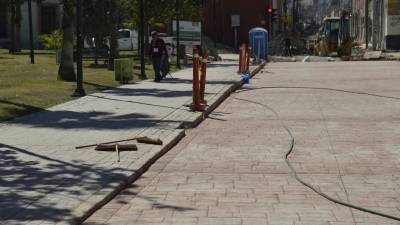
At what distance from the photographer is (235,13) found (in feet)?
230

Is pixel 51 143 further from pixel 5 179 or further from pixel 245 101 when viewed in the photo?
pixel 245 101

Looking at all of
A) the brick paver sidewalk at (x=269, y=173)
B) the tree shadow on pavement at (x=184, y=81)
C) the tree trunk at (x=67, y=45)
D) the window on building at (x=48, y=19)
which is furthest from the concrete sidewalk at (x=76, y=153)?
the window on building at (x=48, y=19)

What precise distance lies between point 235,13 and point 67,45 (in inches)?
1944

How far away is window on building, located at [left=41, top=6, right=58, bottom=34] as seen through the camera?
59.6 metres

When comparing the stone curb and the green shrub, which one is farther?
the green shrub

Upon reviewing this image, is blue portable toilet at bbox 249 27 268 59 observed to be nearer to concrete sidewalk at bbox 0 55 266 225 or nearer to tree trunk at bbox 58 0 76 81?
tree trunk at bbox 58 0 76 81

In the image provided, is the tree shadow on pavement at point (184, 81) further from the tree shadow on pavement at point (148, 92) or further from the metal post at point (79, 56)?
the metal post at point (79, 56)

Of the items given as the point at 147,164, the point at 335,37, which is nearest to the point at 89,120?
the point at 147,164

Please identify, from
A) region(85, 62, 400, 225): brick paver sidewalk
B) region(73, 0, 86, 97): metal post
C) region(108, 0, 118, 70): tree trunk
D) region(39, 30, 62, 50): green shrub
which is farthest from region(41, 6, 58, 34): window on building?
region(85, 62, 400, 225): brick paver sidewalk

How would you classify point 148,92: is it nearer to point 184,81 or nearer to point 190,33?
point 184,81

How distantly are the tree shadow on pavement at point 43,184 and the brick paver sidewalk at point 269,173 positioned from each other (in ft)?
1.05

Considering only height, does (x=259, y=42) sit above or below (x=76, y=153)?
above

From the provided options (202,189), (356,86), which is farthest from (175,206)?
(356,86)

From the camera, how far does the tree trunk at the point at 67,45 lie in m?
21.8
